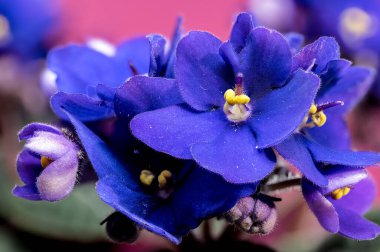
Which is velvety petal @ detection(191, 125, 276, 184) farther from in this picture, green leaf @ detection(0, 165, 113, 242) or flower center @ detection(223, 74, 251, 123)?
green leaf @ detection(0, 165, 113, 242)

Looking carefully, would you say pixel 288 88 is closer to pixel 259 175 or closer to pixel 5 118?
pixel 259 175

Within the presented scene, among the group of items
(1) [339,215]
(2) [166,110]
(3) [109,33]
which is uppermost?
(2) [166,110]

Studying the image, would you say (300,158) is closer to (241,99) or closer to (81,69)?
(241,99)

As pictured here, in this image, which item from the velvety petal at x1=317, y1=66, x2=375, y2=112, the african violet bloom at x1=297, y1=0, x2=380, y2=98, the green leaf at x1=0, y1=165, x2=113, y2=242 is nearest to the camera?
the velvety petal at x1=317, y1=66, x2=375, y2=112

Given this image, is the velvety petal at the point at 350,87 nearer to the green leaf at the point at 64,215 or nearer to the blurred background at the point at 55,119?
the blurred background at the point at 55,119

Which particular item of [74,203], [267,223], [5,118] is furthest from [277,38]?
[5,118]

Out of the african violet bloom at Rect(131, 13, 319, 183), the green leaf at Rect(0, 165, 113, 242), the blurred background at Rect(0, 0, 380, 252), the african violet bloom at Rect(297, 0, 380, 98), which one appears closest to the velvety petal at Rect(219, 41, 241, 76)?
the african violet bloom at Rect(131, 13, 319, 183)

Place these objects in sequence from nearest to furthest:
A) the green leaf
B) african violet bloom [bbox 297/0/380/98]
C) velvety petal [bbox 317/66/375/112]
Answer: velvety petal [bbox 317/66/375/112]
the green leaf
african violet bloom [bbox 297/0/380/98]
